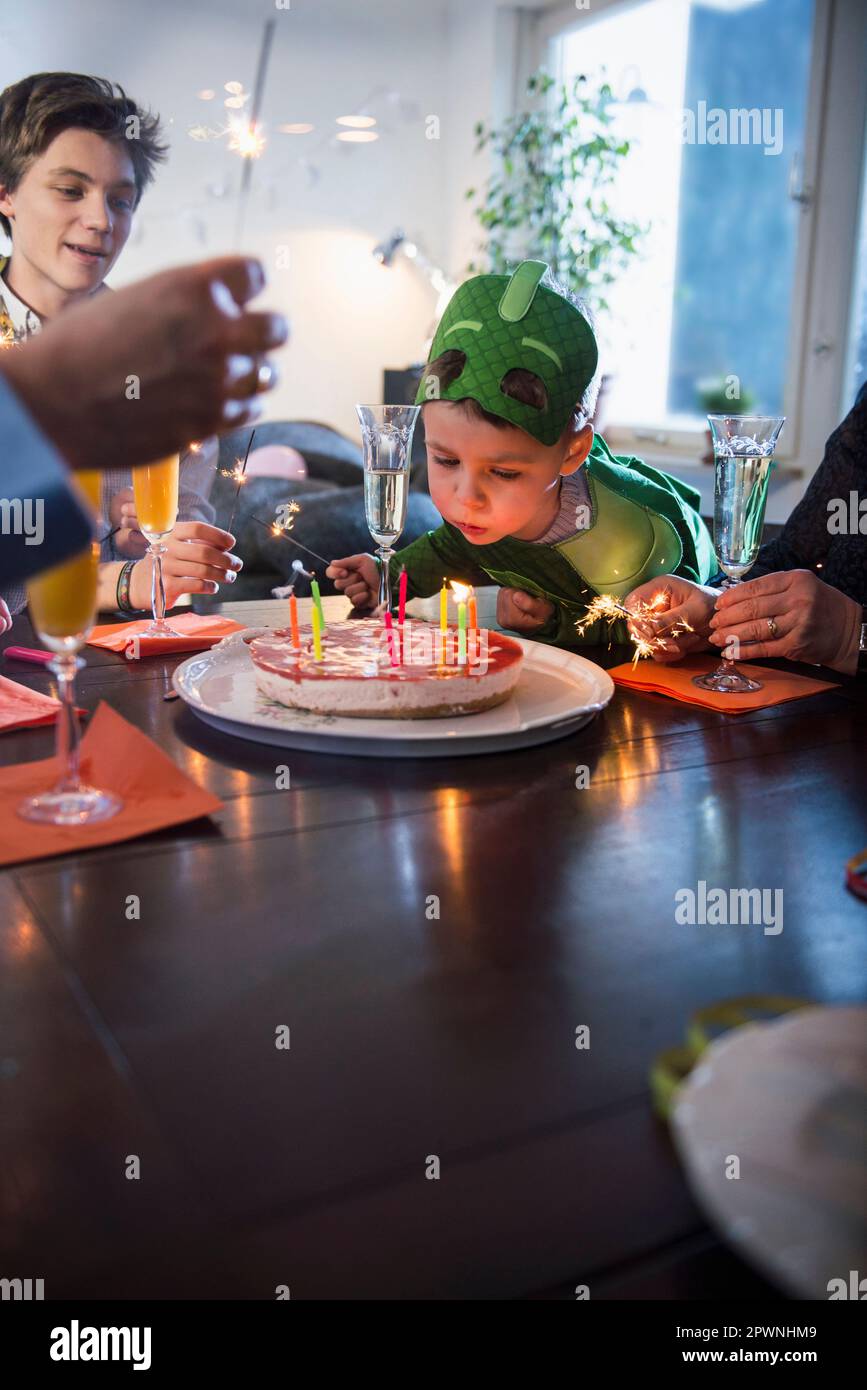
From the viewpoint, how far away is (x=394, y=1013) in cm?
68

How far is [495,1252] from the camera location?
→ 501 mm

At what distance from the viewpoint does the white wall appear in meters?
5.49

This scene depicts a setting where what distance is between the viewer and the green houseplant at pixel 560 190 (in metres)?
5.21

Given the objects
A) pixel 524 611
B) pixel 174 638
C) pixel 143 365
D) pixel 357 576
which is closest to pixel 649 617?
pixel 524 611

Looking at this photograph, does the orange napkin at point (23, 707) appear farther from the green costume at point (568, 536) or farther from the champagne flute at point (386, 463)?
the green costume at point (568, 536)

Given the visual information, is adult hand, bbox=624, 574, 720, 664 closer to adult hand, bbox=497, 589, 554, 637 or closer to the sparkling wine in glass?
adult hand, bbox=497, 589, 554, 637

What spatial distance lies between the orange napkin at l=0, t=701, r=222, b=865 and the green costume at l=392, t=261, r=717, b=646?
2.56 feet

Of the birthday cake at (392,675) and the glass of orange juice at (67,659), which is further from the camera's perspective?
the birthday cake at (392,675)

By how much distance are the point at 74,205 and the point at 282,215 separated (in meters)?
3.79

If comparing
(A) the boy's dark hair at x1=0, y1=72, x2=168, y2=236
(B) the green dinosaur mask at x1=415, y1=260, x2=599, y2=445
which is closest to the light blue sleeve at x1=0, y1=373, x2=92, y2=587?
(B) the green dinosaur mask at x1=415, y1=260, x2=599, y2=445

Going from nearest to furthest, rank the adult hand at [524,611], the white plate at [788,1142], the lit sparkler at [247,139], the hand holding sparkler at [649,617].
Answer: the white plate at [788,1142] → the hand holding sparkler at [649,617] → the adult hand at [524,611] → the lit sparkler at [247,139]

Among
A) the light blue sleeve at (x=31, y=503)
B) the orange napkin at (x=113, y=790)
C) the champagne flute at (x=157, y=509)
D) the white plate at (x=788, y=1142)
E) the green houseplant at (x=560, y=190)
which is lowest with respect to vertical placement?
the orange napkin at (x=113, y=790)

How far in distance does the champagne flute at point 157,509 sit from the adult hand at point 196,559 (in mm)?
105

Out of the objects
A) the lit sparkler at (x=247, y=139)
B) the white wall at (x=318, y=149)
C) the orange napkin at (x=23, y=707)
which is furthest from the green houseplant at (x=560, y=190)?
the orange napkin at (x=23, y=707)
